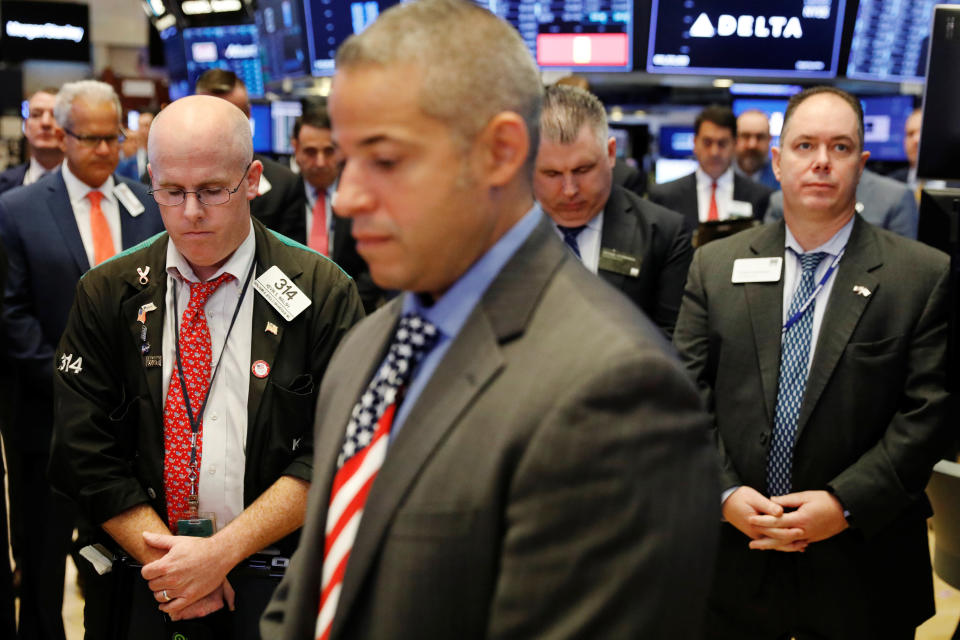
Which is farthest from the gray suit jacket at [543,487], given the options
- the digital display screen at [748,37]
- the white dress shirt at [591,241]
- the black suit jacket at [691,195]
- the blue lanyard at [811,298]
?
the digital display screen at [748,37]

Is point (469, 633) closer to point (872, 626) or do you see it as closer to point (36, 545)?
point (872, 626)

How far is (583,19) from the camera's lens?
619 centimetres

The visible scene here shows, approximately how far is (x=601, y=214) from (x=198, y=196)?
4.40 feet

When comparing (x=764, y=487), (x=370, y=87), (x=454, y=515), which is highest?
(x=370, y=87)

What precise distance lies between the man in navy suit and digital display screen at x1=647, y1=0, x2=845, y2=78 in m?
3.76

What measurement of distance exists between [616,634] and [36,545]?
9.33ft

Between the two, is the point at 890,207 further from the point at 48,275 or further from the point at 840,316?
the point at 48,275

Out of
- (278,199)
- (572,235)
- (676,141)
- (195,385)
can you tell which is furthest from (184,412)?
(676,141)

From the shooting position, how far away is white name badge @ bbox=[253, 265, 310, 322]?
209 cm

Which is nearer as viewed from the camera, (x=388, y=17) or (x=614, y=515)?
(x=614, y=515)

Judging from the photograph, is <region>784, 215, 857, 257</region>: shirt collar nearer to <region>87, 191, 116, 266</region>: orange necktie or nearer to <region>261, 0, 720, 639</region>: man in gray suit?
<region>261, 0, 720, 639</region>: man in gray suit

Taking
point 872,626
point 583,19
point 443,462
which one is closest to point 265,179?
point 583,19

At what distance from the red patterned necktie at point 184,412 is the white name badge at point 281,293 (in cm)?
15

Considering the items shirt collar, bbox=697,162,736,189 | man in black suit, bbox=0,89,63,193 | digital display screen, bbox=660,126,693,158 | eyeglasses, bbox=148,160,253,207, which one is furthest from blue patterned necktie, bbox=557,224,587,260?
digital display screen, bbox=660,126,693,158
